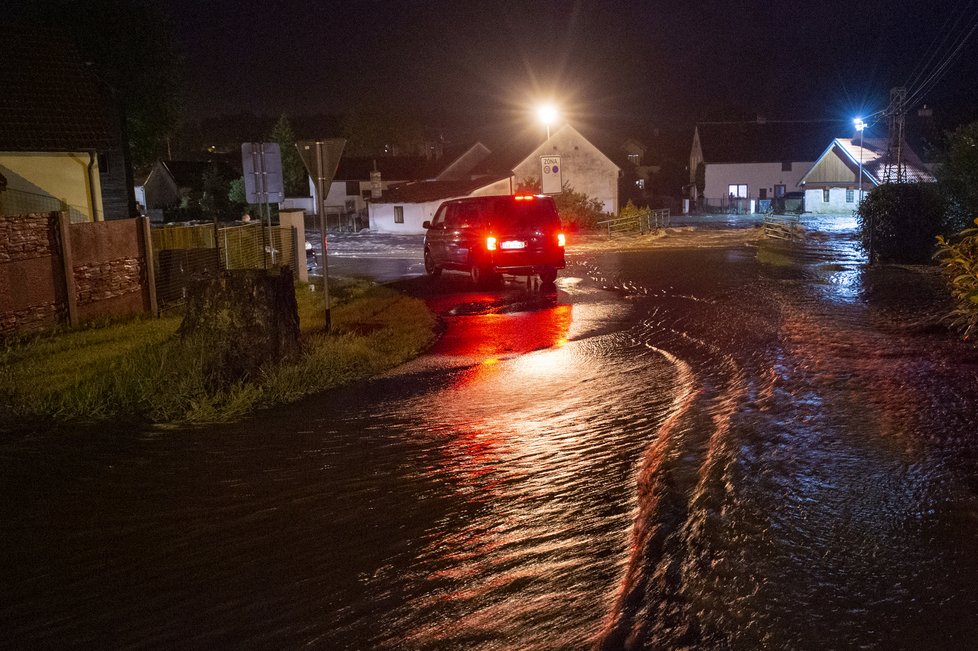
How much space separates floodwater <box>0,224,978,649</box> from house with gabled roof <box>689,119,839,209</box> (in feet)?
227

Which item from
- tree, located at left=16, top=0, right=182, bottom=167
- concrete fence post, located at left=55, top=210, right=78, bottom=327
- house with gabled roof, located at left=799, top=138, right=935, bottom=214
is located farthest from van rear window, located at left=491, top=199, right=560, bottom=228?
house with gabled roof, located at left=799, top=138, right=935, bottom=214

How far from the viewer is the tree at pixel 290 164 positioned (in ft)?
271

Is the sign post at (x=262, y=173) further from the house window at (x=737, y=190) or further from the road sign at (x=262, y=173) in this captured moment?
the house window at (x=737, y=190)

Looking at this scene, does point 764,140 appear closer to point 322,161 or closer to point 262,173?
point 262,173

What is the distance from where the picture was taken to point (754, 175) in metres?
77.2

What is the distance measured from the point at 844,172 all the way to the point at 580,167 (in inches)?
710

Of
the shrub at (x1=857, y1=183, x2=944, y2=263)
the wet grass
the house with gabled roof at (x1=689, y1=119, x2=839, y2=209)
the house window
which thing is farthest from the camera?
the house window

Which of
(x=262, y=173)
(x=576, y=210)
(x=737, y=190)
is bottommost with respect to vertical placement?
(x=576, y=210)

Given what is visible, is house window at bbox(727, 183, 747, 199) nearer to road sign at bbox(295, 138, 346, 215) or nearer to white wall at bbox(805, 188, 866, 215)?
white wall at bbox(805, 188, 866, 215)

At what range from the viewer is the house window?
77.5m

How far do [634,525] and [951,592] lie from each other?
5.69 feet

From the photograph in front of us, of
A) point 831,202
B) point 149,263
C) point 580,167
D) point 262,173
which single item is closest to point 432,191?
point 580,167

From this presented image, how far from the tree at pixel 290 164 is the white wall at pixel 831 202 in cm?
4412

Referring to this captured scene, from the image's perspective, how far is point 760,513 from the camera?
18.1ft
